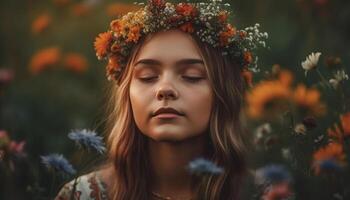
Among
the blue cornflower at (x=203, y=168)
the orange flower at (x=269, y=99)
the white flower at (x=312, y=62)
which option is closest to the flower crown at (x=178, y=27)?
the orange flower at (x=269, y=99)

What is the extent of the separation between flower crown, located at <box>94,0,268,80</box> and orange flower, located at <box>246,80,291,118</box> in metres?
0.14

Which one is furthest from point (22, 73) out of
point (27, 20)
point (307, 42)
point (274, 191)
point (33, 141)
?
point (274, 191)

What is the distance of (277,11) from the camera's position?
17.2 ft

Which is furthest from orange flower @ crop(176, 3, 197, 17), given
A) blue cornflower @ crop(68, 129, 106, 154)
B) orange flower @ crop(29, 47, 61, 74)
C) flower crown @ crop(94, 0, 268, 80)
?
orange flower @ crop(29, 47, 61, 74)

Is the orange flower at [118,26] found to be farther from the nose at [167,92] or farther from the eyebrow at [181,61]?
the nose at [167,92]

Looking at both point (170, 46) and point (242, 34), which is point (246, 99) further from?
point (170, 46)

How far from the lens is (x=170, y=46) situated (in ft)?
10.1

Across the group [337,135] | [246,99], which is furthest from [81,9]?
[337,135]

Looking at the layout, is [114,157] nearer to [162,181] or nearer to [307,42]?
[162,181]

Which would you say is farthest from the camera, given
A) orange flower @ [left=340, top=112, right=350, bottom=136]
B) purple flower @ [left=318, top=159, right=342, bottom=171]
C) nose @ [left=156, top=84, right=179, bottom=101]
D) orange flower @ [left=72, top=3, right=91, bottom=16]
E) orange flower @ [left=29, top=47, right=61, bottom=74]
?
orange flower @ [left=72, top=3, right=91, bottom=16]

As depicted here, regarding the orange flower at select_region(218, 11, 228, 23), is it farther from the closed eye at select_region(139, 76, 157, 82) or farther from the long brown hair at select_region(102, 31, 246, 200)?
the closed eye at select_region(139, 76, 157, 82)

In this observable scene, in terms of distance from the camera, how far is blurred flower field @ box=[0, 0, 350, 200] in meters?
2.69

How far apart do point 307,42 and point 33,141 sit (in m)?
1.46

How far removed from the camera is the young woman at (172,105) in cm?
302
